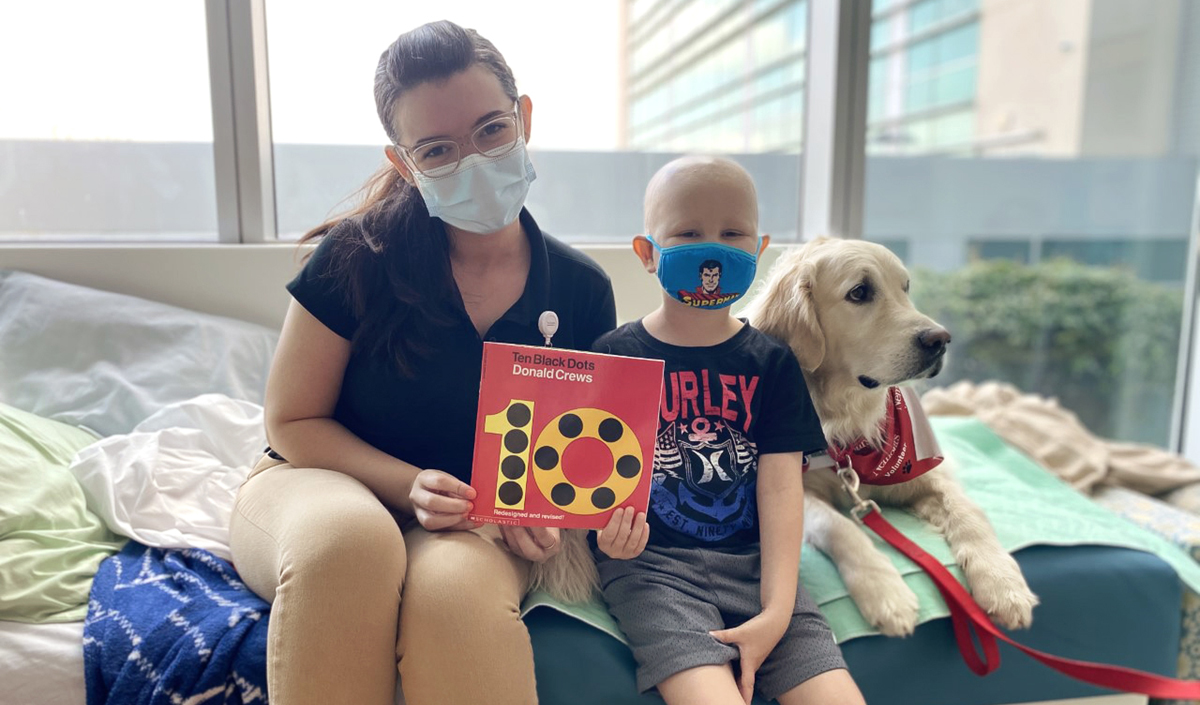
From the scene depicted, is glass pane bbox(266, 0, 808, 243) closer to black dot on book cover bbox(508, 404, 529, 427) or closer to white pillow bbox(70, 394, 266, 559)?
white pillow bbox(70, 394, 266, 559)

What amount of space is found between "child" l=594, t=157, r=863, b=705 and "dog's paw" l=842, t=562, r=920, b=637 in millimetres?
107

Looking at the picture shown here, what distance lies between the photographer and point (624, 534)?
1011 mm

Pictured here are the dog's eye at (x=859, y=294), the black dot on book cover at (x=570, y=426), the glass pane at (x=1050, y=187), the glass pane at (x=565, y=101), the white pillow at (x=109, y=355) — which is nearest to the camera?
the black dot on book cover at (x=570, y=426)

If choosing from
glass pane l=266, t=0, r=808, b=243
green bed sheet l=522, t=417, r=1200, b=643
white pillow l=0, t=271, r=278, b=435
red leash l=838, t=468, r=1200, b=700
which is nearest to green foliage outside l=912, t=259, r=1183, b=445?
glass pane l=266, t=0, r=808, b=243

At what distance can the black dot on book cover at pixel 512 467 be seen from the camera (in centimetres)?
99

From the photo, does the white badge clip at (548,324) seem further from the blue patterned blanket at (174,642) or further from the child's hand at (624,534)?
the blue patterned blanket at (174,642)

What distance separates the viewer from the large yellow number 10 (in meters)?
0.99

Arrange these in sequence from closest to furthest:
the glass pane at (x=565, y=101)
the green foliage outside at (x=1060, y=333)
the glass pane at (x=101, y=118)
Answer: the glass pane at (x=101, y=118)
the glass pane at (x=565, y=101)
the green foliage outside at (x=1060, y=333)

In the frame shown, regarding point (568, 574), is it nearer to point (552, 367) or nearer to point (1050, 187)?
point (552, 367)

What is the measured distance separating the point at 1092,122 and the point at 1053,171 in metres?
0.24

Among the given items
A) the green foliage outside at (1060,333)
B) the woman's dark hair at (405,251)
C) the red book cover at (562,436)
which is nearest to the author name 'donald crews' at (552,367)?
the red book cover at (562,436)

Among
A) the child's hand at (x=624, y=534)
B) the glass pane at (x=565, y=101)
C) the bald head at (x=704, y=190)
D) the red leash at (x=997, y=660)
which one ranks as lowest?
the red leash at (x=997, y=660)

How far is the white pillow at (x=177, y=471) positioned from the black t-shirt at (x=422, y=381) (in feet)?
1.27

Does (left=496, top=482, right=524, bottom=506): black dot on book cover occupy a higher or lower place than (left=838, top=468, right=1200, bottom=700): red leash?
higher
